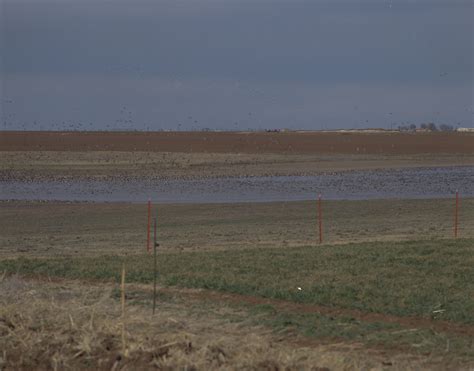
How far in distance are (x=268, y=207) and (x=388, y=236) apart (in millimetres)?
9361

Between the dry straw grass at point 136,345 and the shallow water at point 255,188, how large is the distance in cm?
2349

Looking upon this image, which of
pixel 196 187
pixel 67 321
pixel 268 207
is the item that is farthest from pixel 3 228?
pixel 67 321

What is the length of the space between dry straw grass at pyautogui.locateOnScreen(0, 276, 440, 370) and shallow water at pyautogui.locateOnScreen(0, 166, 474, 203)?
23.5m

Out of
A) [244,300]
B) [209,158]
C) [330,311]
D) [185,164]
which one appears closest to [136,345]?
[330,311]

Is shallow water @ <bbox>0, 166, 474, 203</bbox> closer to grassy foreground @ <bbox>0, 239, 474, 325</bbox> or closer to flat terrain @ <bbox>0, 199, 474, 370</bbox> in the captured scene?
flat terrain @ <bbox>0, 199, 474, 370</bbox>

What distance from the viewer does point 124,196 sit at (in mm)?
36688

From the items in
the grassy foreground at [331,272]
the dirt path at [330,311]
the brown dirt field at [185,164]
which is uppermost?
the brown dirt field at [185,164]

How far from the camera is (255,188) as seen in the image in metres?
39.5

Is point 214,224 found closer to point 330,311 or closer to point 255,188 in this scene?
point 255,188

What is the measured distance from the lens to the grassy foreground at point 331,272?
13.4m

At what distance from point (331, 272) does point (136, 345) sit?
21.4 ft

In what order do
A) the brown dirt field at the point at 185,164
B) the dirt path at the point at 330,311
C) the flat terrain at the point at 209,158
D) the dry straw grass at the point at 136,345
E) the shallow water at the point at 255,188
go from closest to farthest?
the dry straw grass at the point at 136,345 < the dirt path at the point at 330,311 < the shallow water at the point at 255,188 < the brown dirt field at the point at 185,164 < the flat terrain at the point at 209,158

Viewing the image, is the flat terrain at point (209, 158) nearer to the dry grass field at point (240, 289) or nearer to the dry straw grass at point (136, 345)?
the dry grass field at point (240, 289)

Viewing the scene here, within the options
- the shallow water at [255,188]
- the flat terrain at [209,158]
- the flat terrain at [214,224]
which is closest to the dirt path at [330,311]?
the flat terrain at [214,224]
